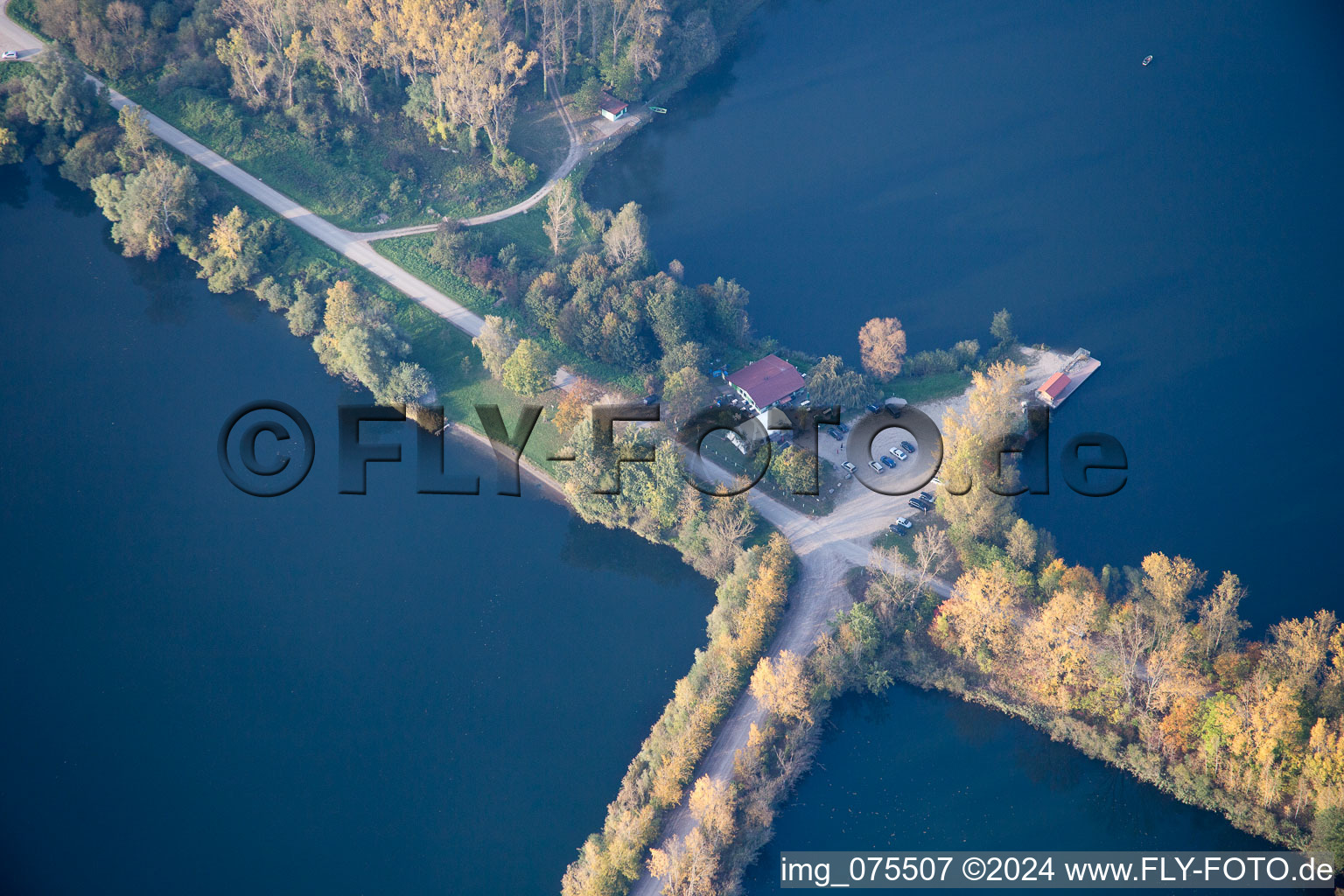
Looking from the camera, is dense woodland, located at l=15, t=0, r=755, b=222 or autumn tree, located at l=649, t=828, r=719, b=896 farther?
dense woodland, located at l=15, t=0, r=755, b=222

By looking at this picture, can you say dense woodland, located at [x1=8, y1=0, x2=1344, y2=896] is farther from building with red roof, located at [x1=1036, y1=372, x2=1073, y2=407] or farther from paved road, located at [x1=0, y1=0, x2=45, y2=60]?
paved road, located at [x1=0, y1=0, x2=45, y2=60]

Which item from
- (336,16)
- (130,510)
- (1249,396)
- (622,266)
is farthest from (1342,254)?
(130,510)

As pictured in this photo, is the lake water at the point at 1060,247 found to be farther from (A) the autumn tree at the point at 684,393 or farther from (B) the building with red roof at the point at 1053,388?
(A) the autumn tree at the point at 684,393

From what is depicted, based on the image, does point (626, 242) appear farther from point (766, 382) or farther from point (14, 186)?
point (14, 186)

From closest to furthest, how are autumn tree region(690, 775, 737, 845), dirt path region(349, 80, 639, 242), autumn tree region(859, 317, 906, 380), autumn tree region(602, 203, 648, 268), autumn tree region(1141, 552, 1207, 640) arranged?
autumn tree region(690, 775, 737, 845) < autumn tree region(1141, 552, 1207, 640) < autumn tree region(859, 317, 906, 380) < autumn tree region(602, 203, 648, 268) < dirt path region(349, 80, 639, 242)

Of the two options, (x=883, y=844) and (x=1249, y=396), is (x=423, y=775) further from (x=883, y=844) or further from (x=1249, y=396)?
(x=1249, y=396)

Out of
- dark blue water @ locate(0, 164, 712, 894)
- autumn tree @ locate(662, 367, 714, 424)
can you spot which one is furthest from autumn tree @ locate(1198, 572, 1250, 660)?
autumn tree @ locate(662, 367, 714, 424)
